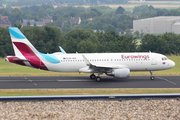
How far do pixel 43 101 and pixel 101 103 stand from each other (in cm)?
450

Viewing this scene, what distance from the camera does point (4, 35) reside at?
90.3 metres

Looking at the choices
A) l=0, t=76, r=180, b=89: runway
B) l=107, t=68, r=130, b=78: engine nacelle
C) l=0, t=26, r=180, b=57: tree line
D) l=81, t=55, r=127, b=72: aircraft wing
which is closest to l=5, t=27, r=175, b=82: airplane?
l=81, t=55, r=127, b=72: aircraft wing

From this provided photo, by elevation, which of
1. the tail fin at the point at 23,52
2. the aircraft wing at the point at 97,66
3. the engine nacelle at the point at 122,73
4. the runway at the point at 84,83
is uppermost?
the tail fin at the point at 23,52

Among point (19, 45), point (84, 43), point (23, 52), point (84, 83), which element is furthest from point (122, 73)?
point (84, 43)

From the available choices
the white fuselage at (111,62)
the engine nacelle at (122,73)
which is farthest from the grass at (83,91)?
the white fuselage at (111,62)

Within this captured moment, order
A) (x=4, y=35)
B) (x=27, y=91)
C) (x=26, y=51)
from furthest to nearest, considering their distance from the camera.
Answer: (x=4, y=35) → (x=26, y=51) → (x=27, y=91)

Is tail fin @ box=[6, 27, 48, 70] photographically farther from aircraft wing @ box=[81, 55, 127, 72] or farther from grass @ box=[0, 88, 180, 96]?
grass @ box=[0, 88, 180, 96]

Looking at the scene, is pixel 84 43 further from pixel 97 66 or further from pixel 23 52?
pixel 97 66

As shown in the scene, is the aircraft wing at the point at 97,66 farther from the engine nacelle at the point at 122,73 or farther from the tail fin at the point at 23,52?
the tail fin at the point at 23,52

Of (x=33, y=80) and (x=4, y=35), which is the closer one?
(x=33, y=80)

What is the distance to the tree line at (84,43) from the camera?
81750mm

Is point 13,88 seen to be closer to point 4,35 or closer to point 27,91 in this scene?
point 27,91

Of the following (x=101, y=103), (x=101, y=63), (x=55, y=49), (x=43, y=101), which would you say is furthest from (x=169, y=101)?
(x=55, y=49)

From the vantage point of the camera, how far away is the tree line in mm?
81750
